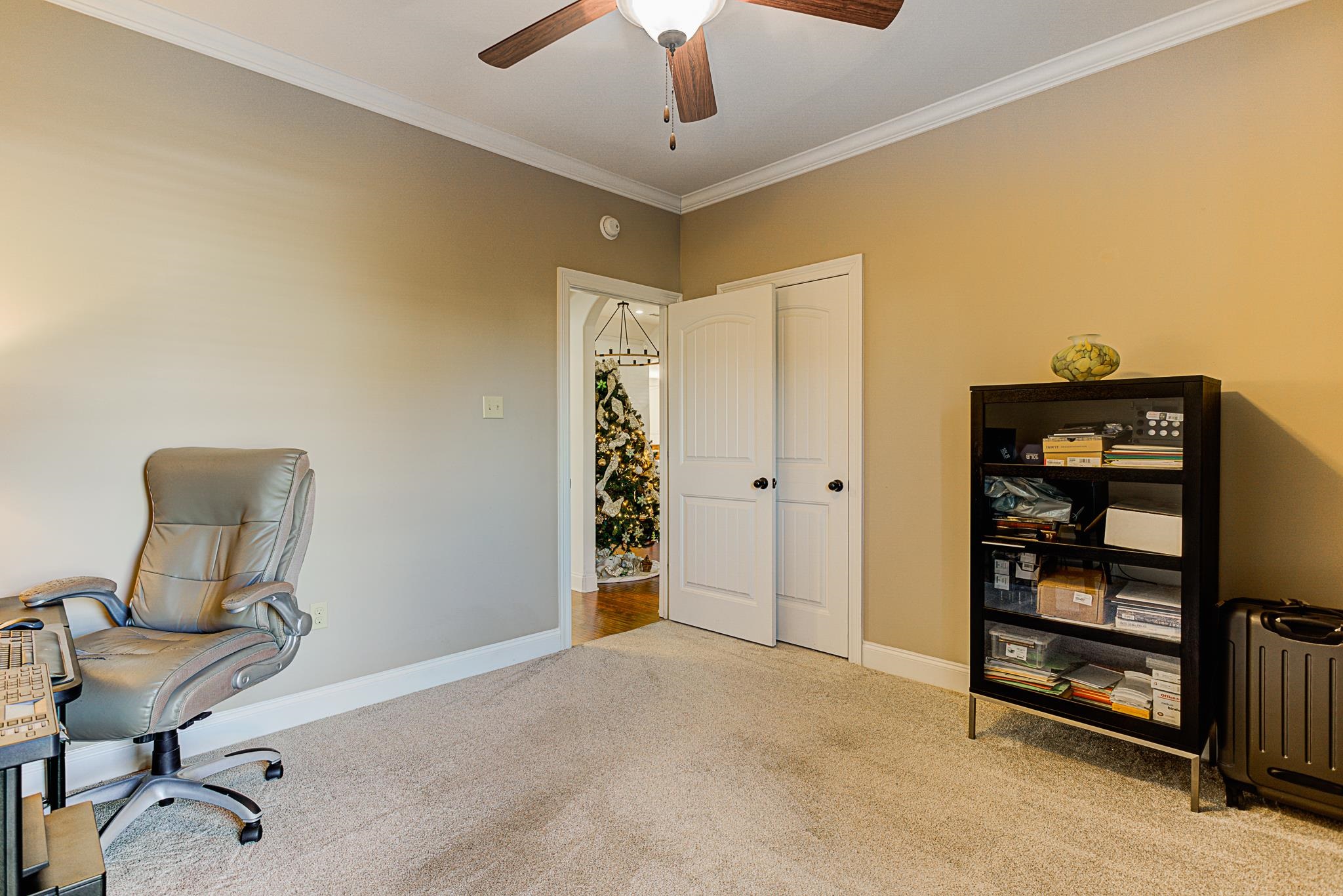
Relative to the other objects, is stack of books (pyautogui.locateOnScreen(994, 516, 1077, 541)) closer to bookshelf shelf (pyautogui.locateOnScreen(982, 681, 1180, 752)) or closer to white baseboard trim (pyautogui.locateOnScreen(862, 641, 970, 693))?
bookshelf shelf (pyautogui.locateOnScreen(982, 681, 1180, 752))

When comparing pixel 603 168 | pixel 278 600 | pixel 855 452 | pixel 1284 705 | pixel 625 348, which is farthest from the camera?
pixel 625 348

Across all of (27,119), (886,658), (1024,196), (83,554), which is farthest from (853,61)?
(83,554)

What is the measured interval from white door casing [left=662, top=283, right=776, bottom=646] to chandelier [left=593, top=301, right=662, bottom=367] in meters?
1.56

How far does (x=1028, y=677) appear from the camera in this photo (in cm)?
242

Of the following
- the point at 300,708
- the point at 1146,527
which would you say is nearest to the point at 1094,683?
the point at 1146,527

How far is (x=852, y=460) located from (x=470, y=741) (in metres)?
2.16

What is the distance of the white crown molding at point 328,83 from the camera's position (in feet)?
7.50

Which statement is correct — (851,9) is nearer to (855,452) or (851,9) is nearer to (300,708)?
(855,452)

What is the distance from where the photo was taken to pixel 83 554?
2234mm

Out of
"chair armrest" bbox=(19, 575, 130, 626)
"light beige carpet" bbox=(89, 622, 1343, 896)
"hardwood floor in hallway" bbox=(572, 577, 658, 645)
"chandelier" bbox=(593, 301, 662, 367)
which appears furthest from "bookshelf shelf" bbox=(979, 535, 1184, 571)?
"chandelier" bbox=(593, 301, 662, 367)

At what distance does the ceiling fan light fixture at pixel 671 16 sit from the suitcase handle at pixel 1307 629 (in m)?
2.38

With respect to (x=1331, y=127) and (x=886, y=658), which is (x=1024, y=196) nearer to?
(x=1331, y=127)

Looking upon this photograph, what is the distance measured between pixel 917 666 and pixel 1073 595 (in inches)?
39.0

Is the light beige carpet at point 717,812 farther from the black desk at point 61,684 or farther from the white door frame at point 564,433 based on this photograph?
the white door frame at point 564,433
